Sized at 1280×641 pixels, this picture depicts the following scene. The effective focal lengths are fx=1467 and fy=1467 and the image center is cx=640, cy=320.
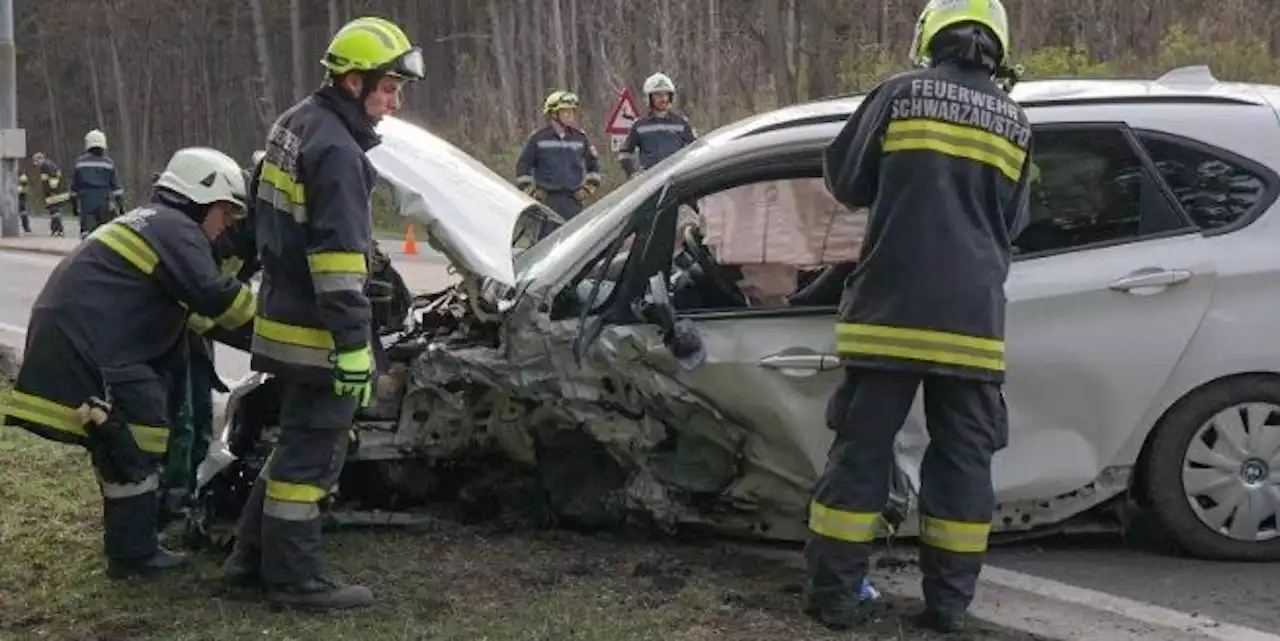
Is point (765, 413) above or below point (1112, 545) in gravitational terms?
above

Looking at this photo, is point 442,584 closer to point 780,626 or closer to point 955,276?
point 780,626

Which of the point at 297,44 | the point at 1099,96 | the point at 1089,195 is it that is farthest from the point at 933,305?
the point at 297,44

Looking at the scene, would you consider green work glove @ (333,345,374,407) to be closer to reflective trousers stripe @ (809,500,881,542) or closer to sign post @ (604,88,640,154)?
reflective trousers stripe @ (809,500,881,542)

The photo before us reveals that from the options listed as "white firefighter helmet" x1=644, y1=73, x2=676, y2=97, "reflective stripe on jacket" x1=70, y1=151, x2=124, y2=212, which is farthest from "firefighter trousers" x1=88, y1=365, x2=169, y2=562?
"reflective stripe on jacket" x1=70, y1=151, x2=124, y2=212

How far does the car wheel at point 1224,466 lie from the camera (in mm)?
4797

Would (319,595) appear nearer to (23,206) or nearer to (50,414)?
(50,414)

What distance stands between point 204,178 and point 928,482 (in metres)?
2.54

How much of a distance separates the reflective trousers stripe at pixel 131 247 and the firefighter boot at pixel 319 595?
113cm

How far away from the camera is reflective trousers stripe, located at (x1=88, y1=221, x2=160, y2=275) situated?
4.74 metres

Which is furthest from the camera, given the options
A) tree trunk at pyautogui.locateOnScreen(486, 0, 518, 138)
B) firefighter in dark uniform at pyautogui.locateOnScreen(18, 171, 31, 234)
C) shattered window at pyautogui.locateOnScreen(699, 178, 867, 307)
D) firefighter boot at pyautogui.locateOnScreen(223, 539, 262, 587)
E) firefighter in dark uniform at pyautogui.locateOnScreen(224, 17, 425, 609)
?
tree trunk at pyautogui.locateOnScreen(486, 0, 518, 138)

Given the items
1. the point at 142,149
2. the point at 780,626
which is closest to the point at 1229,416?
the point at 780,626

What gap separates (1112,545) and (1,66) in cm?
2209

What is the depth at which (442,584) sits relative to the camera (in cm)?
469

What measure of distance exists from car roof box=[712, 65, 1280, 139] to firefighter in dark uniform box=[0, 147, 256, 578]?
1866 millimetres
